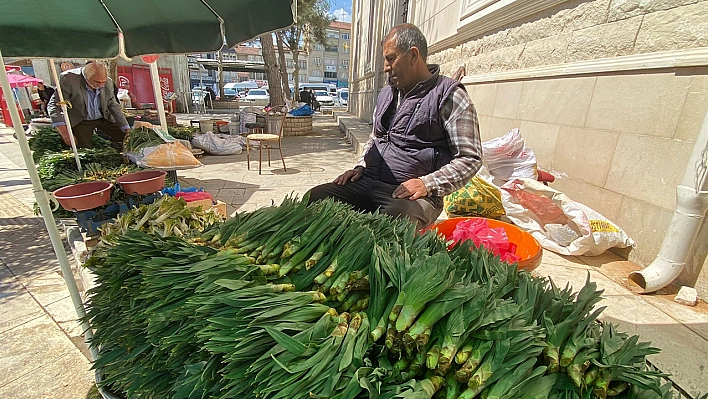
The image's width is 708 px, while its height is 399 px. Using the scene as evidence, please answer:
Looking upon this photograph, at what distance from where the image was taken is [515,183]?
3.00 m

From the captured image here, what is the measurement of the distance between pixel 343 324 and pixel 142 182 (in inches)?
104

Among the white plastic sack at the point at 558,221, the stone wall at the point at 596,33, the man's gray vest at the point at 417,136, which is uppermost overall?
the stone wall at the point at 596,33

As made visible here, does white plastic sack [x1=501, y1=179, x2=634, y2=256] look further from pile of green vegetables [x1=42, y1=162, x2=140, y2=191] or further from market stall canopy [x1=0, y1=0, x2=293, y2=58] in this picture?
pile of green vegetables [x1=42, y1=162, x2=140, y2=191]

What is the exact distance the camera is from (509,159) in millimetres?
3438

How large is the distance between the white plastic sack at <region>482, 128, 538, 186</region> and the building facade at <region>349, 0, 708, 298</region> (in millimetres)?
311

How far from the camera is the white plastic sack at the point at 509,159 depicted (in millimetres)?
3299

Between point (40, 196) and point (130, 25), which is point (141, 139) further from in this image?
point (130, 25)

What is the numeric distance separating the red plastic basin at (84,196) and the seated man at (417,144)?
1701 mm

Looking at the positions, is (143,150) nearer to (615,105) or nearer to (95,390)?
(95,390)

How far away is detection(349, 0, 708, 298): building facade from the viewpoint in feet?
7.29

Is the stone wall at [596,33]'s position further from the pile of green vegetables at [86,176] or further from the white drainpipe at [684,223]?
the pile of green vegetables at [86,176]

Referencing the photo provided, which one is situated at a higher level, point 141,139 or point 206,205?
point 141,139

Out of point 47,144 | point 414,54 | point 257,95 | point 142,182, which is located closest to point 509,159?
point 414,54

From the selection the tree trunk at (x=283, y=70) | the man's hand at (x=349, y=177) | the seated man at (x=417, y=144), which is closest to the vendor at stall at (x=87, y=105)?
the man's hand at (x=349, y=177)
